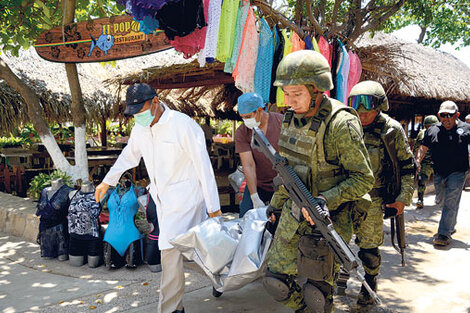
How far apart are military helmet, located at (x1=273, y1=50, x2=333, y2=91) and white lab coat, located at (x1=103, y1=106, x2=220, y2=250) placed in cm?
91

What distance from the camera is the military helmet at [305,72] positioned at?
2.41 meters

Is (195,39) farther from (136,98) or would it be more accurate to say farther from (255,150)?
(136,98)

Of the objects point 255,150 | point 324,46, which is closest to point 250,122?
point 255,150

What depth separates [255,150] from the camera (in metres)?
3.65

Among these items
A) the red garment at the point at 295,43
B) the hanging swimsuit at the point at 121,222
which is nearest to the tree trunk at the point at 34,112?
the hanging swimsuit at the point at 121,222

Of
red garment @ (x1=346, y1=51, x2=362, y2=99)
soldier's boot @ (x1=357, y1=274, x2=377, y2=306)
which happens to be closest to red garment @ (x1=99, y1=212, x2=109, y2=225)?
soldier's boot @ (x1=357, y1=274, x2=377, y2=306)

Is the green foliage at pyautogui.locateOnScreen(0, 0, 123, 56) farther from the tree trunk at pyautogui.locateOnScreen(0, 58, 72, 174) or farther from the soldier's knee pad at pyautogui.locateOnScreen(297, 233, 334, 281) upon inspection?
the soldier's knee pad at pyautogui.locateOnScreen(297, 233, 334, 281)

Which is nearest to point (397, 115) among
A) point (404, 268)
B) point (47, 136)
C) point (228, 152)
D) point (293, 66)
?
point (228, 152)

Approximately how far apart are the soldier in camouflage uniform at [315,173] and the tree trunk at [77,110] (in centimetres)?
411

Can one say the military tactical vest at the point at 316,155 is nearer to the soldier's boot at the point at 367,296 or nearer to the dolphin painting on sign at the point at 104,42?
the soldier's boot at the point at 367,296

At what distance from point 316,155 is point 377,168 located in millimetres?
1068

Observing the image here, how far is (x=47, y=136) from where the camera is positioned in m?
5.90

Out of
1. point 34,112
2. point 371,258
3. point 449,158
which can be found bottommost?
point 371,258

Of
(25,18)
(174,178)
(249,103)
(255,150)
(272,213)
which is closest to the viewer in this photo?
(272,213)
